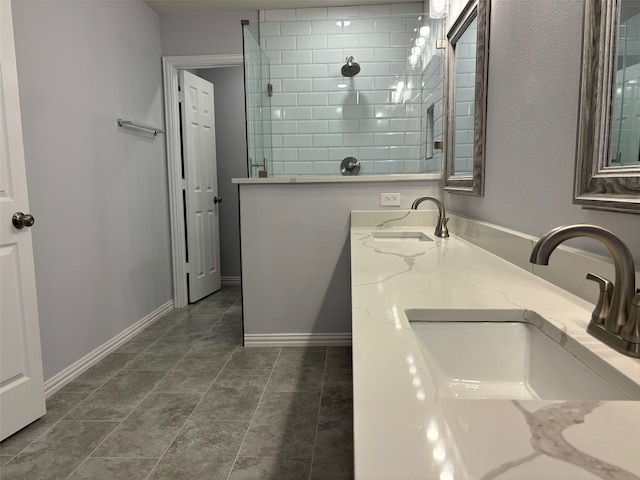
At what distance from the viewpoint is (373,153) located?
3387 millimetres

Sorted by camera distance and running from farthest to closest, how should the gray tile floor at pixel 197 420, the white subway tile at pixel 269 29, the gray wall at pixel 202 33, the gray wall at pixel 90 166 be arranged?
1. the gray wall at pixel 202 33
2. the white subway tile at pixel 269 29
3. the gray wall at pixel 90 166
4. the gray tile floor at pixel 197 420

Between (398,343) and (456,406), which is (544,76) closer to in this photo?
(398,343)

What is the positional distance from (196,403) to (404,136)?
233cm

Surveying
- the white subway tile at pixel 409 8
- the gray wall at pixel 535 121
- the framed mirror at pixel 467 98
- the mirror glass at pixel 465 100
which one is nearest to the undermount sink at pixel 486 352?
the gray wall at pixel 535 121

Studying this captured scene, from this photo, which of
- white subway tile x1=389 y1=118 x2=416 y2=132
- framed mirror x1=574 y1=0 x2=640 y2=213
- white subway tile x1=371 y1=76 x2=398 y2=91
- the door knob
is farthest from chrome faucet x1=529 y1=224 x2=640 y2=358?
white subway tile x1=371 y1=76 x2=398 y2=91

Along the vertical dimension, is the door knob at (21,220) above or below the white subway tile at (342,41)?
below

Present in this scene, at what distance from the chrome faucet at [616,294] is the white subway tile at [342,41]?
298 centimetres

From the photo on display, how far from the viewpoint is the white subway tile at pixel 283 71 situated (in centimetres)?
325

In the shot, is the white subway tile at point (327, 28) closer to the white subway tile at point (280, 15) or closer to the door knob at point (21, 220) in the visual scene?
the white subway tile at point (280, 15)

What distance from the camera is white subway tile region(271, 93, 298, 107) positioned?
3264 mm

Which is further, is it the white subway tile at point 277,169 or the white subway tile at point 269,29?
the white subway tile at point 277,169

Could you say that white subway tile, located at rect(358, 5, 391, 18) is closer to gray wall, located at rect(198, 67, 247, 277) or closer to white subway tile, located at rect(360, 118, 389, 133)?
white subway tile, located at rect(360, 118, 389, 133)

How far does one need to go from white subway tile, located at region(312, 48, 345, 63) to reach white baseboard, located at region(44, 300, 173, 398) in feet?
7.71

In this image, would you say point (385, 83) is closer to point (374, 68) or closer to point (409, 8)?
point (374, 68)
